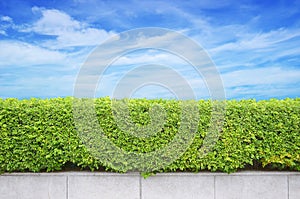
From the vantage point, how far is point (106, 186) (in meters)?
6.26

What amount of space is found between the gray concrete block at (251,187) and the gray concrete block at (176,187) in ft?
0.80

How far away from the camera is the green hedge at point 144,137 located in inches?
241

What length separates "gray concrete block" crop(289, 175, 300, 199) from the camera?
6.47 meters

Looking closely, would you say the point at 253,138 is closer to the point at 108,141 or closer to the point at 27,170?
the point at 108,141

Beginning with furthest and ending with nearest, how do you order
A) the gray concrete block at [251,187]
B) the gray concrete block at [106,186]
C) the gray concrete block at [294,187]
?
the gray concrete block at [294,187] → the gray concrete block at [251,187] → the gray concrete block at [106,186]

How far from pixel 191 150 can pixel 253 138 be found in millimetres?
1100

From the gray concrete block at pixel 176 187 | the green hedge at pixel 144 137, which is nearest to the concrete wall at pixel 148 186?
the gray concrete block at pixel 176 187

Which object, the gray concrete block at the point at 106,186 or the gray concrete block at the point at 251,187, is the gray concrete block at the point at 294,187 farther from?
the gray concrete block at the point at 106,186

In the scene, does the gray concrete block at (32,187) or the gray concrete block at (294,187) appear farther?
the gray concrete block at (294,187)

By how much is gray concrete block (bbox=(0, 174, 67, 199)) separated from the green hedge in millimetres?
205

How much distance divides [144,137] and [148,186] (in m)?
0.90

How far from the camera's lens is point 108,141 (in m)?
6.11

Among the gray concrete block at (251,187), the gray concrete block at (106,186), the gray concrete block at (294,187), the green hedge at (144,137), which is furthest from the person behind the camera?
the gray concrete block at (294,187)

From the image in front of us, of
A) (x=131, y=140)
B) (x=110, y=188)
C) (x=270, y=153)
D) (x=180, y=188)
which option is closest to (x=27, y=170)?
(x=110, y=188)
